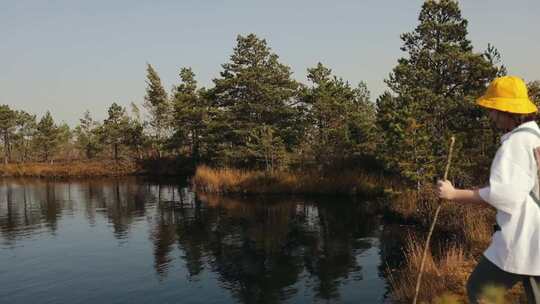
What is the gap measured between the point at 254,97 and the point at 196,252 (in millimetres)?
19796

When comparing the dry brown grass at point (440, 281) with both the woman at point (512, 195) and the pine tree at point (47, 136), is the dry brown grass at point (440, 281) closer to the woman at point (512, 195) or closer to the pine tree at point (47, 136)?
the woman at point (512, 195)

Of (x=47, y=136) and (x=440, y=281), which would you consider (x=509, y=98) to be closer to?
(x=440, y=281)

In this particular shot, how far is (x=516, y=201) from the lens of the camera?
3.24 metres

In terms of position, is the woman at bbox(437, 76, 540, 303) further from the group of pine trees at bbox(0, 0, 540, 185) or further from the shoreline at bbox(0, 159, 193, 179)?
the shoreline at bbox(0, 159, 193, 179)

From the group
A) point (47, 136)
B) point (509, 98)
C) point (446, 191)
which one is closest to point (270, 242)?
point (446, 191)

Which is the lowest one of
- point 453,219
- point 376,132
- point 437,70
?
point 453,219

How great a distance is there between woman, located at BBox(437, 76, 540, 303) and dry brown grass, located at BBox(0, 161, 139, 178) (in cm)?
5090

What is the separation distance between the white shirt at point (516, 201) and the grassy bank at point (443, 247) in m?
0.33

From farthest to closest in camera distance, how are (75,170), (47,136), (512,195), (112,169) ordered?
(47,136), (112,169), (75,170), (512,195)

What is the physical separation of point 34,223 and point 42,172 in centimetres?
3373

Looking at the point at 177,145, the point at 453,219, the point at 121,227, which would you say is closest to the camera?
the point at 453,219

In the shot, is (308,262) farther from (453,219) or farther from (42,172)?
(42,172)

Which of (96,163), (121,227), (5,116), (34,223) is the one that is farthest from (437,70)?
(5,116)

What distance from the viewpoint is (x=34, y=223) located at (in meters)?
22.7
